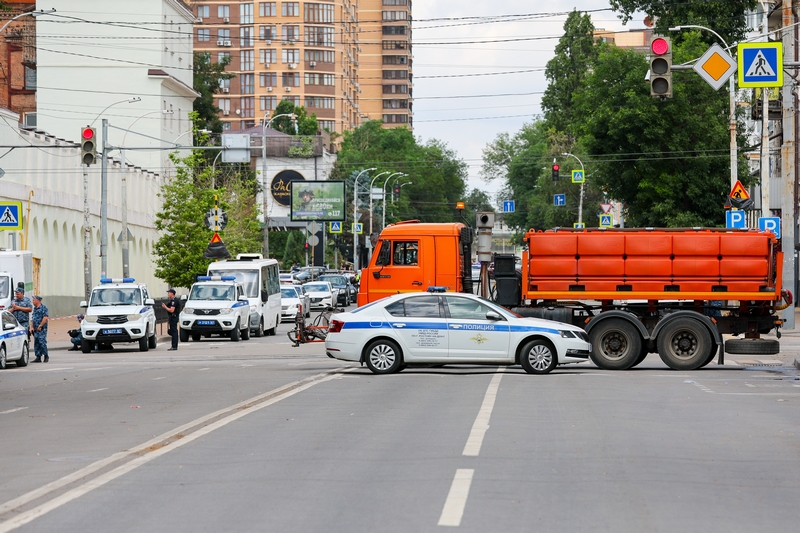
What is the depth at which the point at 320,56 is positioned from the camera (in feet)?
543

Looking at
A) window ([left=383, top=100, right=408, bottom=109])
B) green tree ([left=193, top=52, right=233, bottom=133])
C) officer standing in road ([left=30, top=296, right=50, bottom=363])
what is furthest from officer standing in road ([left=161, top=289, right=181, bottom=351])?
window ([left=383, top=100, right=408, bottom=109])

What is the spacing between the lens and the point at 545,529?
843 cm

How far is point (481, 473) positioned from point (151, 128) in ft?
269

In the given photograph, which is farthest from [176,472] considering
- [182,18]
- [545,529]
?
[182,18]

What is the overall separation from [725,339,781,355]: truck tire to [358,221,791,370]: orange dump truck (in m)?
0.02

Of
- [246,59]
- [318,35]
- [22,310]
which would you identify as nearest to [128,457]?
[22,310]

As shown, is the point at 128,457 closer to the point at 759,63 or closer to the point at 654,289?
the point at 654,289

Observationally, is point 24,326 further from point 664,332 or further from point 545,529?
point 545,529

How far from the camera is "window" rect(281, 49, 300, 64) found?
165 m

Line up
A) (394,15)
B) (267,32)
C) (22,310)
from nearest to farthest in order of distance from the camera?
(22,310) → (267,32) → (394,15)

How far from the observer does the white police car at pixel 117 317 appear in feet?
115

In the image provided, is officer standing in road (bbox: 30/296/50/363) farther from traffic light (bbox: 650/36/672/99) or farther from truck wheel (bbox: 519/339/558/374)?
traffic light (bbox: 650/36/672/99)

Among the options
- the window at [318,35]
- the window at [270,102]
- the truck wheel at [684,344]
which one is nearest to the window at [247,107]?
the window at [270,102]

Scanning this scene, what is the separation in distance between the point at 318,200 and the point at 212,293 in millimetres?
49686
